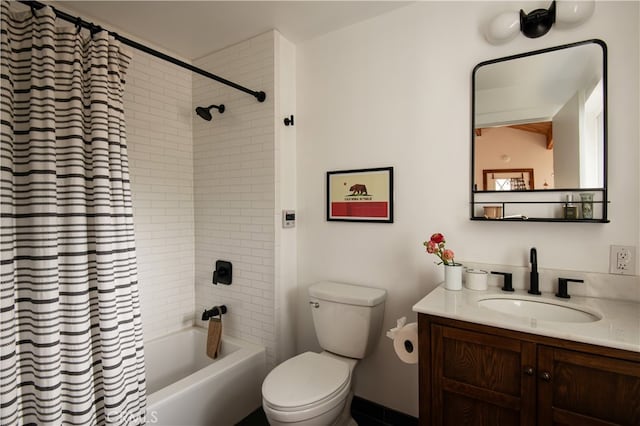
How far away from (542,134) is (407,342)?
1.17 m

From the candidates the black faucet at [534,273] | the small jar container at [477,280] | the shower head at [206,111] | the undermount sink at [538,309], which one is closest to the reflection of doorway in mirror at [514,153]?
the black faucet at [534,273]

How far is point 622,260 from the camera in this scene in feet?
4.52

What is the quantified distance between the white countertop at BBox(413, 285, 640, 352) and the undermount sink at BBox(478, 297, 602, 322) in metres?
0.02

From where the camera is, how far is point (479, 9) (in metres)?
1.68

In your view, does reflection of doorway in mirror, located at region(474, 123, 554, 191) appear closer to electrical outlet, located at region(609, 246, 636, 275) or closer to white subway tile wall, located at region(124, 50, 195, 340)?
electrical outlet, located at region(609, 246, 636, 275)

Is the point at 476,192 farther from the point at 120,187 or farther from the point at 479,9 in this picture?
the point at 120,187

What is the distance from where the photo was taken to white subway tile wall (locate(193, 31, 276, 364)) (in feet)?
7.07

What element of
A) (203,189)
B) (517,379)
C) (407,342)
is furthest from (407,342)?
(203,189)

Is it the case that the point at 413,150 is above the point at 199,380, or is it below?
above

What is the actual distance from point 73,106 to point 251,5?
3.67 ft

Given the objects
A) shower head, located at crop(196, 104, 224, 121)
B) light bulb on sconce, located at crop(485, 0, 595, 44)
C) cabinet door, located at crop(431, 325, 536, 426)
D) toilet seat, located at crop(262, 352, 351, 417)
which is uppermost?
light bulb on sconce, located at crop(485, 0, 595, 44)

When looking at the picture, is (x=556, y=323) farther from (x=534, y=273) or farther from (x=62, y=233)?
(x=62, y=233)

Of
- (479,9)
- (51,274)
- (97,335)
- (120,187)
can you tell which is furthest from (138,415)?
(479,9)

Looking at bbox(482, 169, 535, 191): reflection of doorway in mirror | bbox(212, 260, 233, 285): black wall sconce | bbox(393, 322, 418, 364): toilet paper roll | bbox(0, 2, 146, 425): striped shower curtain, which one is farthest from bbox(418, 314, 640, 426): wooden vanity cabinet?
bbox(212, 260, 233, 285): black wall sconce
